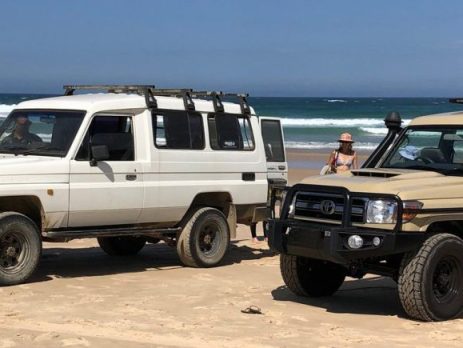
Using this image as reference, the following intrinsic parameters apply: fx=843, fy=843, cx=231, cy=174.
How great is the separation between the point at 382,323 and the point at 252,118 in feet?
15.2

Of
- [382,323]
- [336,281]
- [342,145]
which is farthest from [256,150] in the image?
[382,323]

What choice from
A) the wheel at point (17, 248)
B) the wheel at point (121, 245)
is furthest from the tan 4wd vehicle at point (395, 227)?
the wheel at point (121, 245)

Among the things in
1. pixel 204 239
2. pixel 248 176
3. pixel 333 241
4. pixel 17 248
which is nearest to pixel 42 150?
pixel 17 248

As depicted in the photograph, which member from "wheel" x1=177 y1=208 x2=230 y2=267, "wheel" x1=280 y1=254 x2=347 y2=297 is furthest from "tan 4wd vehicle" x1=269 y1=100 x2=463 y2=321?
"wheel" x1=177 y1=208 x2=230 y2=267

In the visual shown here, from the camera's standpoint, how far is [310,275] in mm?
8797

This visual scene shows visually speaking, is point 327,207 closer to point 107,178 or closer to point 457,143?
point 457,143

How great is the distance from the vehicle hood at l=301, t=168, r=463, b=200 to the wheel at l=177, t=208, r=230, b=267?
111 inches

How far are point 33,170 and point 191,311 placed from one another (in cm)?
244

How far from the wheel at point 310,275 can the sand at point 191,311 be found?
0.15 metres

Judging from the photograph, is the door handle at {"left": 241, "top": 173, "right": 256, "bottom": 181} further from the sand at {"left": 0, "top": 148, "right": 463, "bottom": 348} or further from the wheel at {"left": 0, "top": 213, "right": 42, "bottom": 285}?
the wheel at {"left": 0, "top": 213, "right": 42, "bottom": 285}

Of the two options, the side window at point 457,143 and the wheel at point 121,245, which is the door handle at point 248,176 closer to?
the wheel at point 121,245

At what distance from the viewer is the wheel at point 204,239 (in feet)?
34.9

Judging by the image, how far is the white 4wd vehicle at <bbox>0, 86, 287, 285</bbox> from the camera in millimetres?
9164

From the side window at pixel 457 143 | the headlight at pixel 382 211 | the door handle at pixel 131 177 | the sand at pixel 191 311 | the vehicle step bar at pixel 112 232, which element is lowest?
the sand at pixel 191 311
